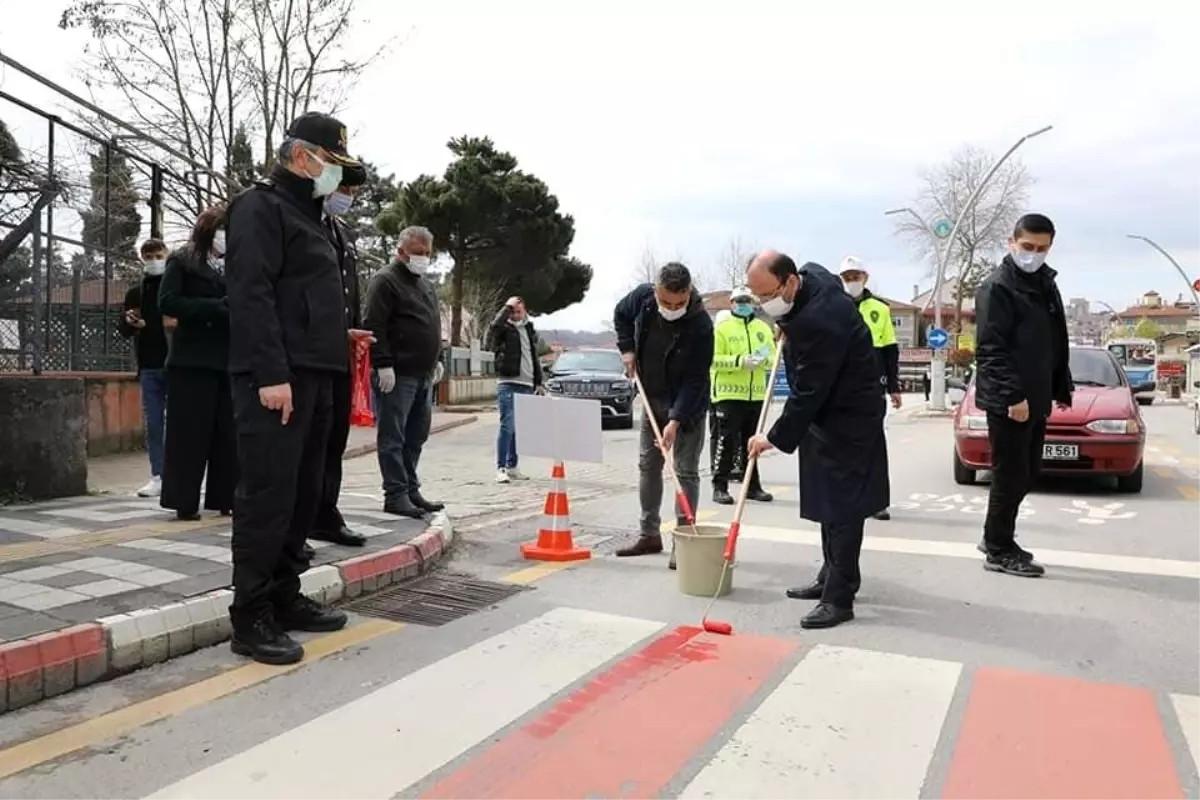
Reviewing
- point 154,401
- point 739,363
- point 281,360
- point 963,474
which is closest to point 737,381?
point 739,363

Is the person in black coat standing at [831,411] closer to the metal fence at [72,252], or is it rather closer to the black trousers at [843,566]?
the black trousers at [843,566]

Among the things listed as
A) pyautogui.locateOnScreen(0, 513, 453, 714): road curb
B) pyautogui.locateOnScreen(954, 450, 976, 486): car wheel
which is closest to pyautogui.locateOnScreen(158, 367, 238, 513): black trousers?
pyautogui.locateOnScreen(0, 513, 453, 714): road curb

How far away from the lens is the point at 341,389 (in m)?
4.62

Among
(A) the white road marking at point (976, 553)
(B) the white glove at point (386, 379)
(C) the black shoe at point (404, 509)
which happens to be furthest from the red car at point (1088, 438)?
(B) the white glove at point (386, 379)

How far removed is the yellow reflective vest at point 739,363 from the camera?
8992 mm

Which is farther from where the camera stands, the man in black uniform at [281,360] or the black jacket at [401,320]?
the black jacket at [401,320]

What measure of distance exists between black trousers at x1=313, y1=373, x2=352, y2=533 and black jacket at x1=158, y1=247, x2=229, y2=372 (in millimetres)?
1149

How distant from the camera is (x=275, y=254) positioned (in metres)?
4.02

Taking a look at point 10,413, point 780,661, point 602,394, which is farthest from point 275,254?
point 602,394

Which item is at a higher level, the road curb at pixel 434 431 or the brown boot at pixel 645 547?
the road curb at pixel 434 431

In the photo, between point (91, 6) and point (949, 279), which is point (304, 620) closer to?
point (91, 6)

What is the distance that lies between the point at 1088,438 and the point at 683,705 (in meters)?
6.90

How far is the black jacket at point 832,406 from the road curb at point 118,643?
98.0 inches

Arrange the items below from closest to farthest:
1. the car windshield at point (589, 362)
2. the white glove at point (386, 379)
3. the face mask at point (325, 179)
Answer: the face mask at point (325, 179) < the white glove at point (386, 379) < the car windshield at point (589, 362)
